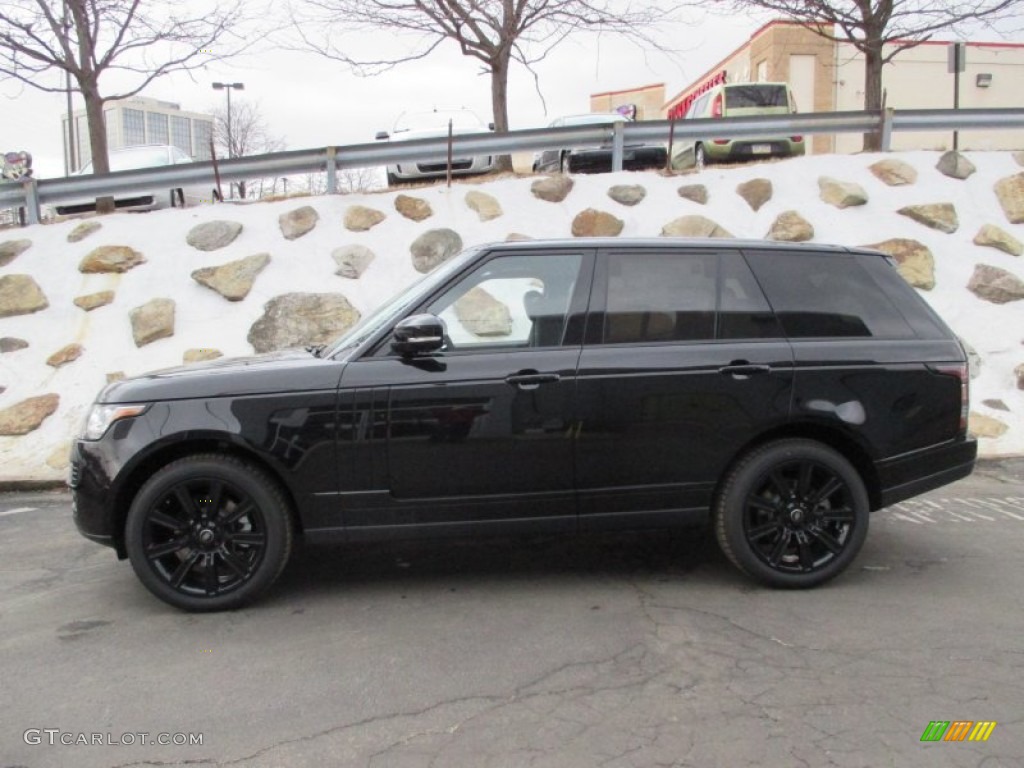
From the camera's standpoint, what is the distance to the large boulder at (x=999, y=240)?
9.66 metres

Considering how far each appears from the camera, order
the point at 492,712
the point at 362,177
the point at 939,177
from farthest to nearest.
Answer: the point at 362,177 < the point at 939,177 < the point at 492,712

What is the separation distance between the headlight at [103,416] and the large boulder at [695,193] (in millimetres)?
7900

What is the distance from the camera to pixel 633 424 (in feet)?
13.8

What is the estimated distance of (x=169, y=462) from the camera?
4.15 metres

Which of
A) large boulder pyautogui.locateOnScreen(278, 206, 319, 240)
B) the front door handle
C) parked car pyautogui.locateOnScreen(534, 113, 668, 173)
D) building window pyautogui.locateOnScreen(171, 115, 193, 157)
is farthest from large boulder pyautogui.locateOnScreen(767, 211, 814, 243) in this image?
building window pyautogui.locateOnScreen(171, 115, 193, 157)

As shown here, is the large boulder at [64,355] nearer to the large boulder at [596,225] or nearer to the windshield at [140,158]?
the large boulder at [596,225]

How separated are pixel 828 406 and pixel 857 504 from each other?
530mm

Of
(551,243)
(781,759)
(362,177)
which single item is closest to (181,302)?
(551,243)

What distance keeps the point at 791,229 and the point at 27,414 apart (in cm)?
839

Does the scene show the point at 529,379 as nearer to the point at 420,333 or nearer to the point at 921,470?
the point at 420,333

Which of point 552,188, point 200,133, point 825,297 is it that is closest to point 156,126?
point 200,133

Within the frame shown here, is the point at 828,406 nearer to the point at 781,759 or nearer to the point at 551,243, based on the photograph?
the point at 551,243

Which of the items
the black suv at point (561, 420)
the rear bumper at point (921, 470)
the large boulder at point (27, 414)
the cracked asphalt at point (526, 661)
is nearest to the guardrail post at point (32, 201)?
the large boulder at point (27, 414)

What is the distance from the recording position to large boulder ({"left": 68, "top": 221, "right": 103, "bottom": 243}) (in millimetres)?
10156
